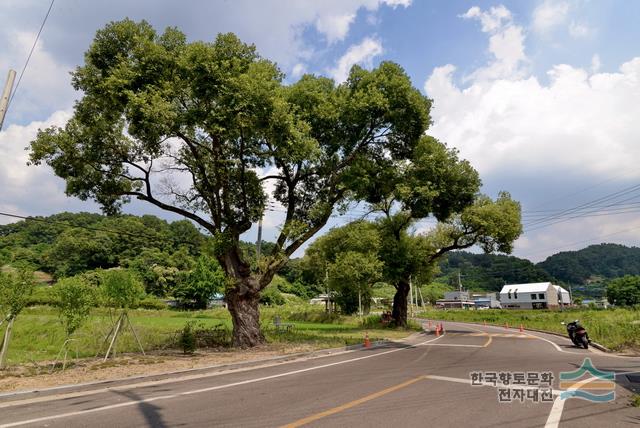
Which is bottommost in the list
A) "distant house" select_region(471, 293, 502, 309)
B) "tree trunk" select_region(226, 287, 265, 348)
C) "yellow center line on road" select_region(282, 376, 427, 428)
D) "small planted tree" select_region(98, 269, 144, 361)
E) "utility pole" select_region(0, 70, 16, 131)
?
"distant house" select_region(471, 293, 502, 309)

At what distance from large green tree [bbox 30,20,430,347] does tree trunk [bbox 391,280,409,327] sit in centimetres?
1356

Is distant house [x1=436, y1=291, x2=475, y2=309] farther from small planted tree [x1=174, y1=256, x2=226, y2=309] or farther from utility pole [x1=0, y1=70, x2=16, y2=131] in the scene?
utility pole [x1=0, y1=70, x2=16, y2=131]

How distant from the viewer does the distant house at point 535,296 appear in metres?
100

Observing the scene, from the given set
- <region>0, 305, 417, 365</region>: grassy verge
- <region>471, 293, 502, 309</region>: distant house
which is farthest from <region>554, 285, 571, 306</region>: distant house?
<region>0, 305, 417, 365</region>: grassy verge

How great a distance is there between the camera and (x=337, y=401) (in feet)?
24.0

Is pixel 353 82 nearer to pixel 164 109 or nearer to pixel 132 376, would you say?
pixel 164 109

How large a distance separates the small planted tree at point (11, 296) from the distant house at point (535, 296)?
350ft

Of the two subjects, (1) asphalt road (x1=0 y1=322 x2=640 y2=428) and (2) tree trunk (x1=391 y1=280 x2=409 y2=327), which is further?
(2) tree trunk (x1=391 y1=280 x2=409 y2=327)

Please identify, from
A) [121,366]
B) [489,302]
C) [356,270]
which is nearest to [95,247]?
[356,270]

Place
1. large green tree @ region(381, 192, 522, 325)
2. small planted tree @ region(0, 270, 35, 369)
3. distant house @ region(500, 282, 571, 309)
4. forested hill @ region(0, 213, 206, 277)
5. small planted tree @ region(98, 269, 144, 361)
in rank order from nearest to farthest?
small planted tree @ region(0, 270, 35, 369) < small planted tree @ region(98, 269, 144, 361) < large green tree @ region(381, 192, 522, 325) < forested hill @ region(0, 213, 206, 277) < distant house @ region(500, 282, 571, 309)

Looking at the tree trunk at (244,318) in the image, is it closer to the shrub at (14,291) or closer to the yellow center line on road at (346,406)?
the shrub at (14,291)

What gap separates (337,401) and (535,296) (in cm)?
11016

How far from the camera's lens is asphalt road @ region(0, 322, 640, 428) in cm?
612

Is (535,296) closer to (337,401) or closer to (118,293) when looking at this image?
(118,293)
